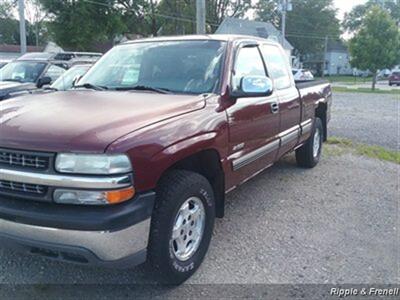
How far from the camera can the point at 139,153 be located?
2.71m

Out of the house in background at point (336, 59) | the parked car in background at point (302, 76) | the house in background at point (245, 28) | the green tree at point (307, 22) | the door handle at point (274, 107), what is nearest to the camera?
the door handle at point (274, 107)

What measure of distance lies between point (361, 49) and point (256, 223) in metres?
28.3

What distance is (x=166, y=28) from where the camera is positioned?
4556cm

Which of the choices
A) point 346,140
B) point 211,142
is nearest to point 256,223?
point 211,142

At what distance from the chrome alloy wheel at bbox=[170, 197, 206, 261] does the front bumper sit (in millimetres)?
439

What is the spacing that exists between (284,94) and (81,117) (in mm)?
2835

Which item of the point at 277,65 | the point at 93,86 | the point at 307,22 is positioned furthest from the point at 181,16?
the point at 93,86

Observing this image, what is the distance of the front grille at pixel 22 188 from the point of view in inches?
104

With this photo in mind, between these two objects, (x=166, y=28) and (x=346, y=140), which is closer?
(x=346, y=140)

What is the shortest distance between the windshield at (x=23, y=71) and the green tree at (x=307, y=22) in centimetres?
6015

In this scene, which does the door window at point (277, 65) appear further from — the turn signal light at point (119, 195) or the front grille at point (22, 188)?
the front grille at point (22, 188)

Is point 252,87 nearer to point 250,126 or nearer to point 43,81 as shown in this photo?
point 250,126

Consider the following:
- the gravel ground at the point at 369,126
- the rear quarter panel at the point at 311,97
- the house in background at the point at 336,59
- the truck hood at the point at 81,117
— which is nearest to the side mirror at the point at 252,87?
the truck hood at the point at 81,117

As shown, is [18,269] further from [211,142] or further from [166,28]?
[166,28]
